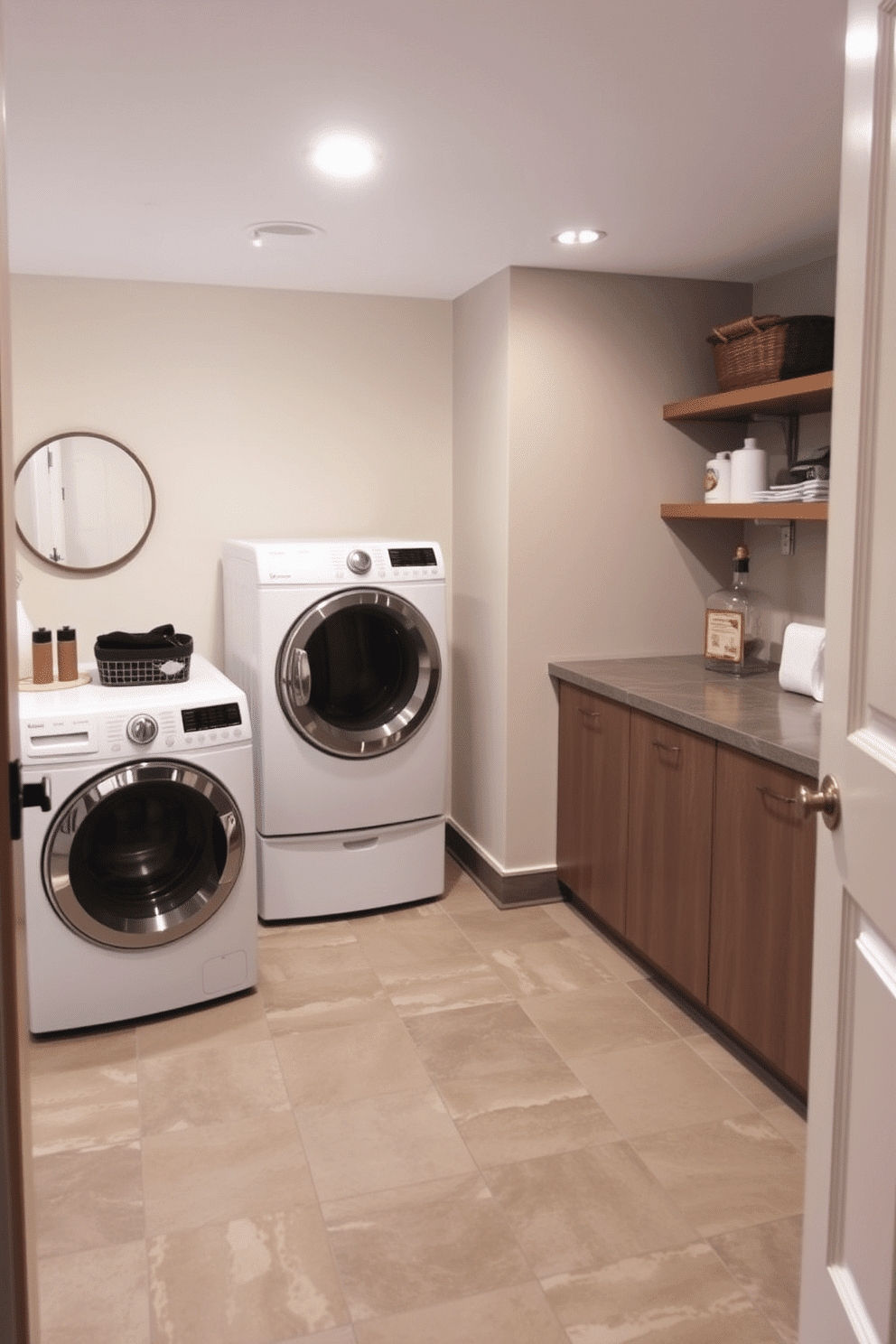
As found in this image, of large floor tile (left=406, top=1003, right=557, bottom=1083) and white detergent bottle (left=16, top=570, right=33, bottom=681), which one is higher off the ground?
white detergent bottle (left=16, top=570, right=33, bottom=681)

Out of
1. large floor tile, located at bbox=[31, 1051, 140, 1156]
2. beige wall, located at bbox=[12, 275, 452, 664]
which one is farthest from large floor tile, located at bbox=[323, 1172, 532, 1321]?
beige wall, located at bbox=[12, 275, 452, 664]

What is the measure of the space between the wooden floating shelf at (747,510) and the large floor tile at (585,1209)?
1.73 m

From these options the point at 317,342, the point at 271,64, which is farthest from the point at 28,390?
the point at 271,64

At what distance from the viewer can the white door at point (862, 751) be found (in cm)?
116

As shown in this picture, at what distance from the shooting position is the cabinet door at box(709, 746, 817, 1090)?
7.96 ft

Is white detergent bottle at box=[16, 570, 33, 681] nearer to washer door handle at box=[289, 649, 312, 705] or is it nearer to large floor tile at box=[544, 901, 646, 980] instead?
washer door handle at box=[289, 649, 312, 705]

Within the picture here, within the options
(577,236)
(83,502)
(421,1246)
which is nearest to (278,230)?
(577,236)

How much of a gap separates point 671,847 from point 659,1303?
4.15ft

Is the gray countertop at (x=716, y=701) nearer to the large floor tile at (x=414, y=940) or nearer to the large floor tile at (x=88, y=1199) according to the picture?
the large floor tile at (x=414, y=940)

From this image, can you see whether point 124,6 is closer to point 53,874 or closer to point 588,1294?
point 53,874

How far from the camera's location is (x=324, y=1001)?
10.3 feet

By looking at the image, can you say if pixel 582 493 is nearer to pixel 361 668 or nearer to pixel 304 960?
pixel 361 668

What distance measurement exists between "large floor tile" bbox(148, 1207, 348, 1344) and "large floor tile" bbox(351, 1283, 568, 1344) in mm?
94

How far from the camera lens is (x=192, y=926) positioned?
9.81ft
